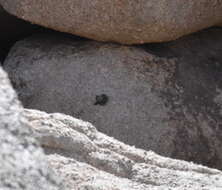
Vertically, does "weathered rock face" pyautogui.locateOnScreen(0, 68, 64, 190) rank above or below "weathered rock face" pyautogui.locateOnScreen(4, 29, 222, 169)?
above

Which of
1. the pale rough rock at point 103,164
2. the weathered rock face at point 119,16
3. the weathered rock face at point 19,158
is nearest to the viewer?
the weathered rock face at point 19,158

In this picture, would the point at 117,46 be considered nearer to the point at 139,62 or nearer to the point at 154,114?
the point at 139,62

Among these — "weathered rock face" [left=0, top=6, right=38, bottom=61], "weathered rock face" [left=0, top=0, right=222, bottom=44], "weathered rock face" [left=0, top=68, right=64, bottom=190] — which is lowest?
"weathered rock face" [left=0, top=6, right=38, bottom=61]

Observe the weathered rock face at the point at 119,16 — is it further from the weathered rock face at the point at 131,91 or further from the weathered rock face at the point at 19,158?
the weathered rock face at the point at 19,158

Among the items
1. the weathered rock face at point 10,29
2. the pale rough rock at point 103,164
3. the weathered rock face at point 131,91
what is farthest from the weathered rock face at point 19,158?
the weathered rock face at point 10,29

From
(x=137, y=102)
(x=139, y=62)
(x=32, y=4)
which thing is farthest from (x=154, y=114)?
(x=32, y=4)


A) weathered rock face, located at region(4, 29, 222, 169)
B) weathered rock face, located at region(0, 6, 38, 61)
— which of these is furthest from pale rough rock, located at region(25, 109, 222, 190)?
weathered rock face, located at region(0, 6, 38, 61)

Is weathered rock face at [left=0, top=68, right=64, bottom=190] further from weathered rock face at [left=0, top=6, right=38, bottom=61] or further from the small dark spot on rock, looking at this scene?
weathered rock face at [left=0, top=6, right=38, bottom=61]
